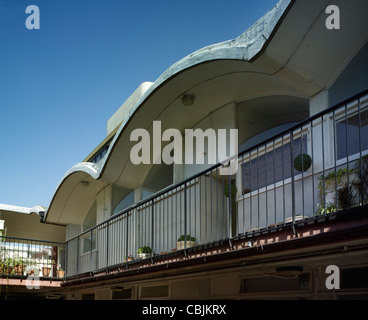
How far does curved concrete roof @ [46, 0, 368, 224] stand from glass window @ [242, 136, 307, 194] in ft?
3.38

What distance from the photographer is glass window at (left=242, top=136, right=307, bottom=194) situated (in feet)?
31.2

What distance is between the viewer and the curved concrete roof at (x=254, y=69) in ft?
27.9

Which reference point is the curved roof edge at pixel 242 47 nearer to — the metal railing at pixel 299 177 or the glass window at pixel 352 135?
the metal railing at pixel 299 177

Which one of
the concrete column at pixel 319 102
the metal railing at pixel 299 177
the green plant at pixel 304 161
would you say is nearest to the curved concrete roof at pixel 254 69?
the concrete column at pixel 319 102

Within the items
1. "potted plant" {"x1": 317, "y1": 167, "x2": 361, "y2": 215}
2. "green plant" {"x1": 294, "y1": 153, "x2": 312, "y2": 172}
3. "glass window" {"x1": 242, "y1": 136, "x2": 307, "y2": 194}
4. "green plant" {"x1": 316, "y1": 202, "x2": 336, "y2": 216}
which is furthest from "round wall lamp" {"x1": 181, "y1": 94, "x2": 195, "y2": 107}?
"green plant" {"x1": 316, "y1": 202, "x2": 336, "y2": 216}

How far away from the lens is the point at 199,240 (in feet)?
37.7

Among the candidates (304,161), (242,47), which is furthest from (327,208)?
(242,47)

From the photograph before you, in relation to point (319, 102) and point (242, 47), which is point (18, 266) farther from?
point (319, 102)

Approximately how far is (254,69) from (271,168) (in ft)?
6.59

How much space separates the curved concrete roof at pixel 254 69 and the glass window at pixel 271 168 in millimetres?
1029

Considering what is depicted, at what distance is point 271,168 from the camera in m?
9.98

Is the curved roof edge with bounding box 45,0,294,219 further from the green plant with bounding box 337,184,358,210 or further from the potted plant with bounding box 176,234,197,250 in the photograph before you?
the potted plant with bounding box 176,234,197,250

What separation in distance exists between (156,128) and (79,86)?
2.46 metres
